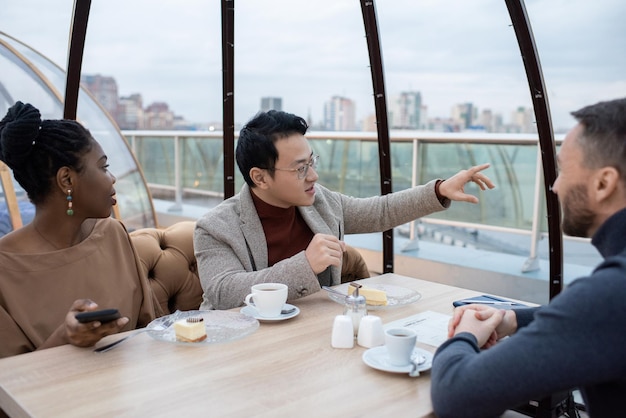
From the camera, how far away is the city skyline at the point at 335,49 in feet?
10.3

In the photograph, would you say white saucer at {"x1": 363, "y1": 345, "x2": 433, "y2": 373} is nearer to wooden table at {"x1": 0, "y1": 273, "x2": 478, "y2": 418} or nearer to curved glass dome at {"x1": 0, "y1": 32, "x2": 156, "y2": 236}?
wooden table at {"x1": 0, "y1": 273, "x2": 478, "y2": 418}

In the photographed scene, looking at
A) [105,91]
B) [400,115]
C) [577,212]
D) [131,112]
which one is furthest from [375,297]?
[131,112]

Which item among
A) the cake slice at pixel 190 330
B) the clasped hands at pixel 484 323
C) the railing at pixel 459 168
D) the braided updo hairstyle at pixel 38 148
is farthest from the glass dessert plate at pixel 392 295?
the railing at pixel 459 168

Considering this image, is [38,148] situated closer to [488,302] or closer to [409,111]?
[488,302]

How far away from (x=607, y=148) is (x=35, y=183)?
160 cm

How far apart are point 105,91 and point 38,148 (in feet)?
13.5

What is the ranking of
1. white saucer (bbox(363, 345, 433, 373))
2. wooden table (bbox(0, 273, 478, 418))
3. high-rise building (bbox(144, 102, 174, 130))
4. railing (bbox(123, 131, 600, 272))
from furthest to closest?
1. high-rise building (bbox(144, 102, 174, 130))
2. railing (bbox(123, 131, 600, 272))
3. white saucer (bbox(363, 345, 433, 373))
4. wooden table (bbox(0, 273, 478, 418))

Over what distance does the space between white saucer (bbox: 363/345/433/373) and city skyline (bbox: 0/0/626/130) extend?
122 cm

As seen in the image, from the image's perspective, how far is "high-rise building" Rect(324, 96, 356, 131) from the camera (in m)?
5.06

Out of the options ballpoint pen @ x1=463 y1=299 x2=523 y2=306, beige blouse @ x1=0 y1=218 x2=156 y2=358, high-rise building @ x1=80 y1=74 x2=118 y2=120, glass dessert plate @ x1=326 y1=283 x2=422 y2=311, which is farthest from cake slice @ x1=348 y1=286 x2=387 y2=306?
high-rise building @ x1=80 y1=74 x2=118 y2=120

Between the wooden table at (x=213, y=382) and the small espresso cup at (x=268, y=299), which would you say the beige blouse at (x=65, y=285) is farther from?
the small espresso cup at (x=268, y=299)

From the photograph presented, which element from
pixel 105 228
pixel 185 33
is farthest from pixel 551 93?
pixel 185 33

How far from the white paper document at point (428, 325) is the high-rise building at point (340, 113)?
3417mm

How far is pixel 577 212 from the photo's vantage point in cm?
121
